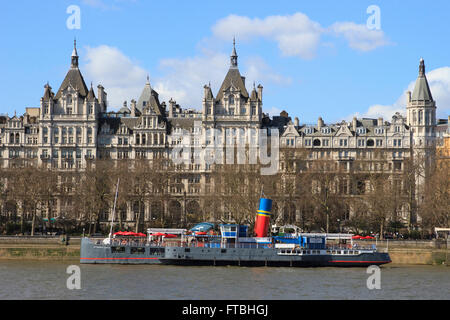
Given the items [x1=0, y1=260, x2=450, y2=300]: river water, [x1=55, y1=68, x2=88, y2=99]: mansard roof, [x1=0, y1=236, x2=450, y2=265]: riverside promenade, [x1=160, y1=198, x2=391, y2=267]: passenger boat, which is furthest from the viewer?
[x1=55, y1=68, x2=88, y2=99]: mansard roof

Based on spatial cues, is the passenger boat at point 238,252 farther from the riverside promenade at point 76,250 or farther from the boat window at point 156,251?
the riverside promenade at point 76,250

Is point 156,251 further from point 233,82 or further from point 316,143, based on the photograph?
point 316,143

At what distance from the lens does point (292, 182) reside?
127m

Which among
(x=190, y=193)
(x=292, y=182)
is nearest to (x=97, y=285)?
(x=292, y=182)

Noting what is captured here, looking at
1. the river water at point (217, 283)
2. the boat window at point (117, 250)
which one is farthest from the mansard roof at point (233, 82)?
the river water at point (217, 283)

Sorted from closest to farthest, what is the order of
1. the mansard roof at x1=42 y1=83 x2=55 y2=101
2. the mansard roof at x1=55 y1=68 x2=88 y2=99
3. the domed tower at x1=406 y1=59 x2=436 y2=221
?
the domed tower at x1=406 y1=59 x2=436 y2=221 → the mansard roof at x1=42 y1=83 x2=55 y2=101 → the mansard roof at x1=55 y1=68 x2=88 y2=99

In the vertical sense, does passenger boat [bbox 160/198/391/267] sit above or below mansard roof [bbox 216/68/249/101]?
below

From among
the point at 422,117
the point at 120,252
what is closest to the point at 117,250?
the point at 120,252

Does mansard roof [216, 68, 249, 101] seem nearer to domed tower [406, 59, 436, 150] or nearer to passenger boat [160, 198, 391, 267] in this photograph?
domed tower [406, 59, 436, 150]

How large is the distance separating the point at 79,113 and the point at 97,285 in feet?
239

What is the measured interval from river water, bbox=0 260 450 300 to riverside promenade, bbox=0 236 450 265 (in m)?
5.30

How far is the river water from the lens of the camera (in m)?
69.6

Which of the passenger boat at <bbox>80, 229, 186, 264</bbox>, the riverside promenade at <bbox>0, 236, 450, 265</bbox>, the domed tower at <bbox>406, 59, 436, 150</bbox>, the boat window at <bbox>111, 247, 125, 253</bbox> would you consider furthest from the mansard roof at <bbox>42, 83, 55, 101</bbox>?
the boat window at <bbox>111, 247, 125, 253</bbox>
